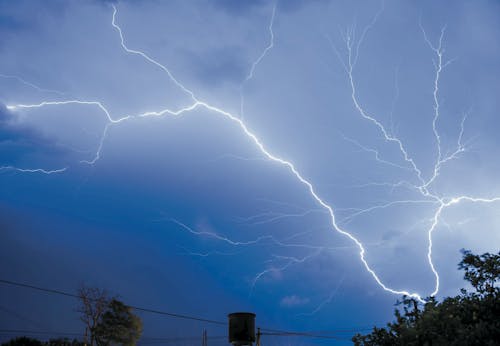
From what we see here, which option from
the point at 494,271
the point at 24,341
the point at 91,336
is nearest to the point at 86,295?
the point at 91,336

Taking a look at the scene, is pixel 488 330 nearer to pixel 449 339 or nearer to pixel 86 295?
pixel 449 339

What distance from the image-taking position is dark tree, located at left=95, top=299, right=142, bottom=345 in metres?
28.9

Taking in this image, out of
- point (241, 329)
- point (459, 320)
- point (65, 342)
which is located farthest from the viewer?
point (65, 342)

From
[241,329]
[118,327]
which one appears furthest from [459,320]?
[118,327]

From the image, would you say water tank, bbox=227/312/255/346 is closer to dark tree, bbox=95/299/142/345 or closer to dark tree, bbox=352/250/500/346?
dark tree, bbox=352/250/500/346

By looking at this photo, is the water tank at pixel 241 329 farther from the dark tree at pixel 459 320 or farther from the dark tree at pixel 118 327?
the dark tree at pixel 118 327

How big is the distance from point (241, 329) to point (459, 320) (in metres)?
5.92

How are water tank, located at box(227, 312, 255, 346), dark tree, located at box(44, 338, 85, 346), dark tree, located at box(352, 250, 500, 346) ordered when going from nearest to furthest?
dark tree, located at box(352, 250, 500, 346)
water tank, located at box(227, 312, 255, 346)
dark tree, located at box(44, 338, 85, 346)

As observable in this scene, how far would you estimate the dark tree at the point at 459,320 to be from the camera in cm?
563

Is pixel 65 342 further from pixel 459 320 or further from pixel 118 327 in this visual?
pixel 459 320

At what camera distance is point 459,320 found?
5.98 m

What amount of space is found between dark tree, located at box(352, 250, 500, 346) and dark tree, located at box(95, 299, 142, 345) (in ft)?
86.0

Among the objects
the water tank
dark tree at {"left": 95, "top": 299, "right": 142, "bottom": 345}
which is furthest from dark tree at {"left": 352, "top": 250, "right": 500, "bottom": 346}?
dark tree at {"left": 95, "top": 299, "right": 142, "bottom": 345}

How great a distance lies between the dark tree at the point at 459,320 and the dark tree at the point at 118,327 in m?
26.2
